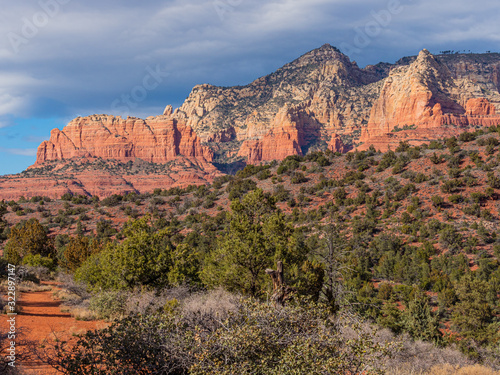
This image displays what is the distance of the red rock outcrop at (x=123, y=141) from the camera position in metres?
160

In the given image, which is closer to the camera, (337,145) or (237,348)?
(237,348)

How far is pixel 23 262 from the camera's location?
3191cm

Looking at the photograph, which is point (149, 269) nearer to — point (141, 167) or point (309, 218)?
point (309, 218)

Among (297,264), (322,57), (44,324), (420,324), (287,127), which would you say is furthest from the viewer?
(322,57)

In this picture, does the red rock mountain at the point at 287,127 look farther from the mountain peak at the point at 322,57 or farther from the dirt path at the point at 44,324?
the dirt path at the point at 44,324

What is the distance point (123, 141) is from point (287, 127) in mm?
81974

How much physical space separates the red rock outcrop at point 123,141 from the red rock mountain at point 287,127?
50 cm

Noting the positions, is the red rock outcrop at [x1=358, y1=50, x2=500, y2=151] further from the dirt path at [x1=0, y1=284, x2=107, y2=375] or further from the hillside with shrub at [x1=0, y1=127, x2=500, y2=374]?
the dirt path at [x1=0, y1=284, x2=107, y2=375]

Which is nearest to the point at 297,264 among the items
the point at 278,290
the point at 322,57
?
the point at 278,290

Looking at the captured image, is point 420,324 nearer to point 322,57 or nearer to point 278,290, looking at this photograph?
point 278,290

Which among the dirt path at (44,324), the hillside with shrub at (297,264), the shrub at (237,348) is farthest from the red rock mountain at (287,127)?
the shrub at (237,348)

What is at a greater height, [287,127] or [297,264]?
[287,127]

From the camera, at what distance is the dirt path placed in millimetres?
11086

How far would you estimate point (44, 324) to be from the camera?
14.2 meters
